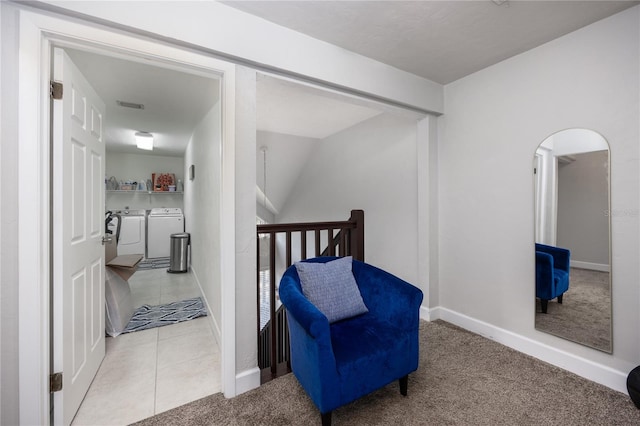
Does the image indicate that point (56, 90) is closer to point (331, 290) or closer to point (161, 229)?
point (331, 290)

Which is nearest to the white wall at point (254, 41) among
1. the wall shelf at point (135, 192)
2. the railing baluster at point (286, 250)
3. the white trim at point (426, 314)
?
the railing baluster at point (286, 250)

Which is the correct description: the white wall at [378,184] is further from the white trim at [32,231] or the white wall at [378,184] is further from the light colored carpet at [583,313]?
the white trim at [32,231]

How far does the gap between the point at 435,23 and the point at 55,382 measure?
2937mm

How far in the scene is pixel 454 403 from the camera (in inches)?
63.1

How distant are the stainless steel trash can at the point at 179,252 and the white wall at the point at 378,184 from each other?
2311mm

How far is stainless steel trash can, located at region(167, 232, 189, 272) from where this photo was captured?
15.1ft

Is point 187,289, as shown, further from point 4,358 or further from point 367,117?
point 367,117

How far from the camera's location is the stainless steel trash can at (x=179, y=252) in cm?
459

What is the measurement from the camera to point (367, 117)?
3.57 m

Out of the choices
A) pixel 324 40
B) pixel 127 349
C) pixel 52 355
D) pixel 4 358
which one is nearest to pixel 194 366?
pixel 127 349

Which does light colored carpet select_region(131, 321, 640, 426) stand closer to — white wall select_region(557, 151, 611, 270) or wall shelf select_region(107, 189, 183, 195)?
white wall select_region(557, 151, 611, 270)

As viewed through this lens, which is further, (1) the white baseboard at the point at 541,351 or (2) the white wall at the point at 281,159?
(2) the white wall at the point at 281,159

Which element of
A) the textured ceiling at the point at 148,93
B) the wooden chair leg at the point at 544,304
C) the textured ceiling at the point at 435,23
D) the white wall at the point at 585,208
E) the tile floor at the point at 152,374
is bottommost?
the tile floor at the point at 152,374

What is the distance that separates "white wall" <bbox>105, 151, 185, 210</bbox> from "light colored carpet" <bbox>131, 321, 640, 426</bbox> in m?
5.57
